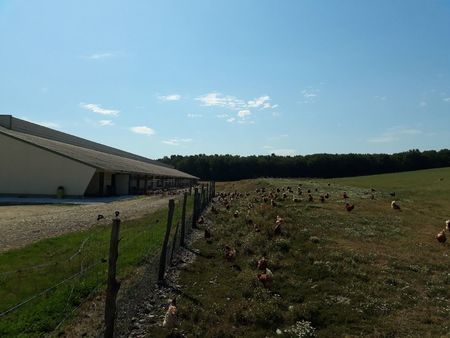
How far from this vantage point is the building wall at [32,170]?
4612cm

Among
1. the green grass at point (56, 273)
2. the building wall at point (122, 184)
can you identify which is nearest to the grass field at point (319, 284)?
the green grass at point (56, 273)

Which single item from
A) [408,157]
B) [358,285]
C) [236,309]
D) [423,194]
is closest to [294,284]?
[358,285]

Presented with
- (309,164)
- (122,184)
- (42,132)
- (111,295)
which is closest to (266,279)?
(111,295)

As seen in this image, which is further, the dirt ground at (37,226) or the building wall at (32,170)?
the building wall at (32,170)

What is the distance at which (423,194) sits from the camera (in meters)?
46.9

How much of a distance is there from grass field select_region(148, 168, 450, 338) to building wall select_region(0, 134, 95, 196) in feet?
99.6

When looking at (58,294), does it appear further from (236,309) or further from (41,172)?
(41,172)

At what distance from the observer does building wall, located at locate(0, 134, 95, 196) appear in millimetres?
46125

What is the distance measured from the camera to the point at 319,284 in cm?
1129

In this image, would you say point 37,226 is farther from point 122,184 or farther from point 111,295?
point 122,184

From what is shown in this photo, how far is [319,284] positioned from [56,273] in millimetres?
6444

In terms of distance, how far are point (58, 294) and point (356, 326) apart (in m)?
6.03

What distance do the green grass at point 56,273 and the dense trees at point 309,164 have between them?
11569cm

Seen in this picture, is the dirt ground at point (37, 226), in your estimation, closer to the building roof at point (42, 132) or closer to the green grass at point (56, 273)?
the green grass at point (56, 273)
